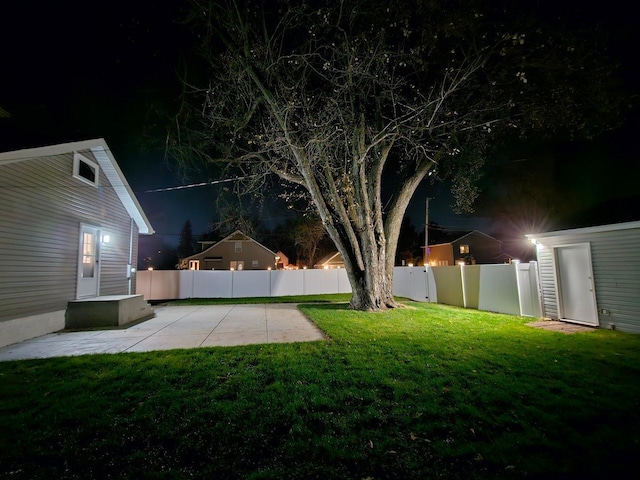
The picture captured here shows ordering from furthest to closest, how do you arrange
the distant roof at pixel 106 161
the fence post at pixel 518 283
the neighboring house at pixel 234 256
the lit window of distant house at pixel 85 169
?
1. the neighboring house at pixel 234 256
2. the fence post at pixel 518 283
3. the lit window of distant house at pixel 85 169
4. the distant roof at pixel 106 161

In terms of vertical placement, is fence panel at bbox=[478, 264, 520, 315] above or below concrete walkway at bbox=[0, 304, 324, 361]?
above

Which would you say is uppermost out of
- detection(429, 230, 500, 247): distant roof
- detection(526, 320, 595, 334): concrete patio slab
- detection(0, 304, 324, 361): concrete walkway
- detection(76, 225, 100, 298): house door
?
detection(429, 230, 500, 247): distant roof

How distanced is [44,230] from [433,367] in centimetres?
856

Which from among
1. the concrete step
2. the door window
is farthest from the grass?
the door window

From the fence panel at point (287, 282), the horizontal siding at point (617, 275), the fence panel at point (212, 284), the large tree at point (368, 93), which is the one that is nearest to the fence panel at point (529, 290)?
the horizontal siding at point (617, 275)

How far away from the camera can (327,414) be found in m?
2.99

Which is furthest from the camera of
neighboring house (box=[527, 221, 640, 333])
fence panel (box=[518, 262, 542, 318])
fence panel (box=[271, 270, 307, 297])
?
fence panel (box=[271, 270, 307, 297])

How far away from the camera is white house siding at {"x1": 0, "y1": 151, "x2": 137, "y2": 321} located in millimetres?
5812

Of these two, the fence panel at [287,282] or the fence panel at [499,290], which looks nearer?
the fence panel at [499,290]

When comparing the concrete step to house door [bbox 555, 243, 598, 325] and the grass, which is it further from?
house door [bbox 555, 243, 598, 325]

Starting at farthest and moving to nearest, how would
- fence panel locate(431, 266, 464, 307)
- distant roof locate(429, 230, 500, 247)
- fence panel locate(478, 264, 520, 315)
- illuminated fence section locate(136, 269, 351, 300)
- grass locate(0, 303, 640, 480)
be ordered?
Result: distant roof locate(429, 230, 500, 247), illuminated fence section locate(136, 269, 351, 300), fence panel locate(431, 266, 464, 307), fence panel locate(478, 264, 520, 315), grass locate(0, 303, 640, 480)

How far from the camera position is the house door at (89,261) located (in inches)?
311

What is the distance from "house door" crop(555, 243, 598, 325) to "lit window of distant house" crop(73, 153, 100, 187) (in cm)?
1276

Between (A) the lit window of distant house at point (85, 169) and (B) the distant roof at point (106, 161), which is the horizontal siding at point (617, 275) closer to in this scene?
(B) the distant roof at point (106, 161)
